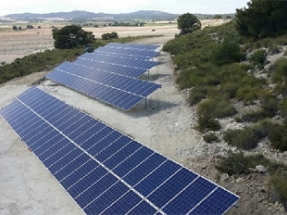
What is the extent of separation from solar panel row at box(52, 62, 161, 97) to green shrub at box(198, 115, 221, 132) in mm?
5893

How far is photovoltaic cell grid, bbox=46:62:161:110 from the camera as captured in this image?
25969mm

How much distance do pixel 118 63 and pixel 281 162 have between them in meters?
25.6

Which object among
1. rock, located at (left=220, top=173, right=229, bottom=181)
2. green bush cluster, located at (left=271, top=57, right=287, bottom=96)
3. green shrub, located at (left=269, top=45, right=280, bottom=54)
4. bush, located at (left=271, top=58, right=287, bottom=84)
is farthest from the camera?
green shrub, located at (left=269, top=45, right=280, bottom=54)

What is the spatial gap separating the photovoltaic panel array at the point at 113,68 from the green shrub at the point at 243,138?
1577 centimetres

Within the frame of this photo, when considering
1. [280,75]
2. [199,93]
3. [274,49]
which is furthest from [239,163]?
[274,49]

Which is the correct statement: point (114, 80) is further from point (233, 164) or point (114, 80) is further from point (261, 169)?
point (261, 169)

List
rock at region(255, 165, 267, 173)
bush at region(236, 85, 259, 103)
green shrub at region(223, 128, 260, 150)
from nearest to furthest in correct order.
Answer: rock at region(255, 165, 267, 173)
green shrub at region(223, 128, 260, 150)
bush at region(236, 85, 259, 103)

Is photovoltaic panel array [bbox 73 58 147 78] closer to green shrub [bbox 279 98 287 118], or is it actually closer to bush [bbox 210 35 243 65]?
bush [bbox 210 35 243 65]

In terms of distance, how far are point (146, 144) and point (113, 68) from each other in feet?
57.5

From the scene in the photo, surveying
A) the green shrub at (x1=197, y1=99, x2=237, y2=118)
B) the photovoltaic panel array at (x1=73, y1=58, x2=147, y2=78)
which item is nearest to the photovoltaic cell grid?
the photovoltaic panel array at (x1=73, y1=58, x2=147, y2=78)

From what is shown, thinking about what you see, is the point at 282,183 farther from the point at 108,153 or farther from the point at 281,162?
the point at 108,153

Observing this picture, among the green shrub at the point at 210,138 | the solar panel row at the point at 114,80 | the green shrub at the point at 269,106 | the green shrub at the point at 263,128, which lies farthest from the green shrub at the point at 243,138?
the solar panel row at the point at 114,80

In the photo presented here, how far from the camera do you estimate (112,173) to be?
14672 millimetres

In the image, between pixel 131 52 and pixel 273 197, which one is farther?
pixel 131 52
